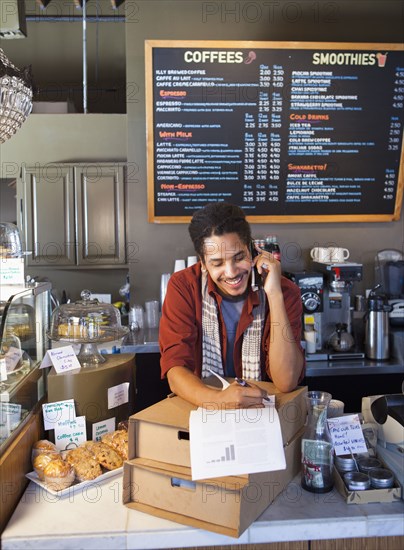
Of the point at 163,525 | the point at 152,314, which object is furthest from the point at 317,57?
the point at 163,525

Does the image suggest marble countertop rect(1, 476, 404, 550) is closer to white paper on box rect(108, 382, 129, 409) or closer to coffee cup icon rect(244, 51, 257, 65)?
white paper on box rect(108, 382, 129, 409)

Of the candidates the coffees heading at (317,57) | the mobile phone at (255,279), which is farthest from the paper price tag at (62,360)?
the coffees heading at (317,57)

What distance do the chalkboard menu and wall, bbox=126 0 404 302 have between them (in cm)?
11

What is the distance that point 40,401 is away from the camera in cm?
186

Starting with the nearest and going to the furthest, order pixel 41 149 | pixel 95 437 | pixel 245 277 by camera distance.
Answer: pixel 95 437, pixel 245 277, pixel 41 149

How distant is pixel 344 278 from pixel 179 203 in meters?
1.15

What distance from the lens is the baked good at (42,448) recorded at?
164cm

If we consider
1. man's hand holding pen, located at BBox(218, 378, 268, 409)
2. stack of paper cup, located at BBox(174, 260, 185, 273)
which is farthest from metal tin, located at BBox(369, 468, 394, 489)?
stack of paper cup, located at BBox(174, 260, 185, 273)

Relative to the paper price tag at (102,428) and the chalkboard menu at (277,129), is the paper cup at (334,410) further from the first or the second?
the chalkboard menu at (277,129)

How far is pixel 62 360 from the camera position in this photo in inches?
72.4

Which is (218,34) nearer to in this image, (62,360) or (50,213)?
(50,213)

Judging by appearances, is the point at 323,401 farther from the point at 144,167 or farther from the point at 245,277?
the point at 144,167

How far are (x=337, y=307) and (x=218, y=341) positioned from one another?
1.65 metres

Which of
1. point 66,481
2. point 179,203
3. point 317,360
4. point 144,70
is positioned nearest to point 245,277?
point 66,481
